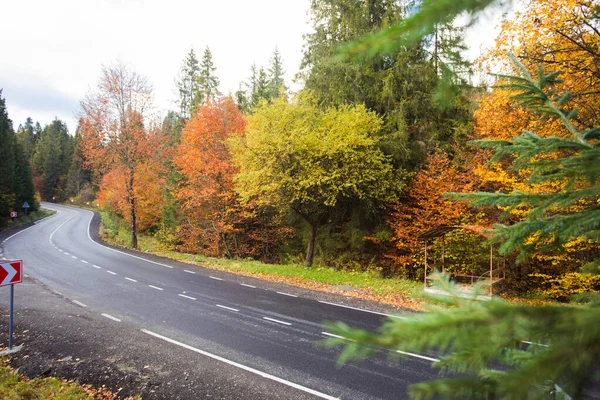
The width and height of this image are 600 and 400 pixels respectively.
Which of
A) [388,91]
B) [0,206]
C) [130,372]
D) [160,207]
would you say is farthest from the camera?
[0,206]

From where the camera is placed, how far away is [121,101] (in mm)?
22781

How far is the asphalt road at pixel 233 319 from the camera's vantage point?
6.11m

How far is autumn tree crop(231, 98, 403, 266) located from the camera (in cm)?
1491

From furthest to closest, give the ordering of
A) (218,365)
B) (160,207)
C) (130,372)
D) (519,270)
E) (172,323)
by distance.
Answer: (160,207)
(519,270)
(172,323)
(218,365)
(130,372)

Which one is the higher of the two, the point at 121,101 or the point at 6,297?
the point at 121,101

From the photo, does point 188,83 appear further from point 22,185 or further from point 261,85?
point 22,185

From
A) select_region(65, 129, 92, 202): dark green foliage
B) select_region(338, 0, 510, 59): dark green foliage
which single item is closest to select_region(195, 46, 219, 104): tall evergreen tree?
select_region(338, 0, 510, 59): dark green foliage

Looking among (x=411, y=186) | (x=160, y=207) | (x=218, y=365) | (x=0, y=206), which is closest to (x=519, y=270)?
(x=411, y=186)

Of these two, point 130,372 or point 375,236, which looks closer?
point 130,372

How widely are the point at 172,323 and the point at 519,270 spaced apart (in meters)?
14.8

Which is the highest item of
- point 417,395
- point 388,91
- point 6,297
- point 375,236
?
point 388,91

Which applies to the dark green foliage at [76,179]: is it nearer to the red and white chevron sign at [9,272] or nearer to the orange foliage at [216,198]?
the orange foliage at [216,198]

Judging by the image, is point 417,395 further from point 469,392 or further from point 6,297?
point 6,297

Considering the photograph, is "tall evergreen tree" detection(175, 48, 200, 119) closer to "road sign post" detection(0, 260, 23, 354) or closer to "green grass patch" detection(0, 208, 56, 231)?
"green grass patch" detection(0, 208, 56, 231)
